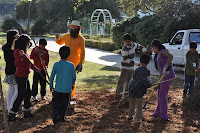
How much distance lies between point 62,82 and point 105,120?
46.2 inches

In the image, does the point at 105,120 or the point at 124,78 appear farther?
the point at 124,78

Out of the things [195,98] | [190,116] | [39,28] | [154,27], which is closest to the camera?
[190,116]

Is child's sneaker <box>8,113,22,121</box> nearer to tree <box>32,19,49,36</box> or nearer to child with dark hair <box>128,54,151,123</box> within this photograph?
child with dark hair <box>128,54,151,123</box>

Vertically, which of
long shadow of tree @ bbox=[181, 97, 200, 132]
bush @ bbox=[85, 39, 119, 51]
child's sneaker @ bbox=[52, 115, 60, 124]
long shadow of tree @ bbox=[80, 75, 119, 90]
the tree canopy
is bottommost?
long shadow of tree @ bbox=[80, 75, 119, 90]

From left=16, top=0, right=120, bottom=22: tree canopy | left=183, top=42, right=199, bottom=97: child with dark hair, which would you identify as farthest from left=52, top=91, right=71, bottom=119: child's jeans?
left=16, top=0, right=120, bottom=22: tree canopy

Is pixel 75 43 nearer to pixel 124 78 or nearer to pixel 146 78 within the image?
pixel 124 78

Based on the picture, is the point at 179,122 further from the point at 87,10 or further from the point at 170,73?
the point at 87,10

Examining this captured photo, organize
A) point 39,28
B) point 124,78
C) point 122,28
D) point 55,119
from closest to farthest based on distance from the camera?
point 55,119
point 124,78
point 122,28
point 39,28

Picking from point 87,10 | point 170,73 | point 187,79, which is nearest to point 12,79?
point 170,73

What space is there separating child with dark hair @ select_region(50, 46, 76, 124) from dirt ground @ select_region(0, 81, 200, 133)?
0.25 metres

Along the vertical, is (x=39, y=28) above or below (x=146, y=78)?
above

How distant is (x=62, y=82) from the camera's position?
5430 millimetres

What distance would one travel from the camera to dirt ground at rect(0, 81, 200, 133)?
5.34m

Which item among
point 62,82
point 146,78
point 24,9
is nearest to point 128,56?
point 146,78
